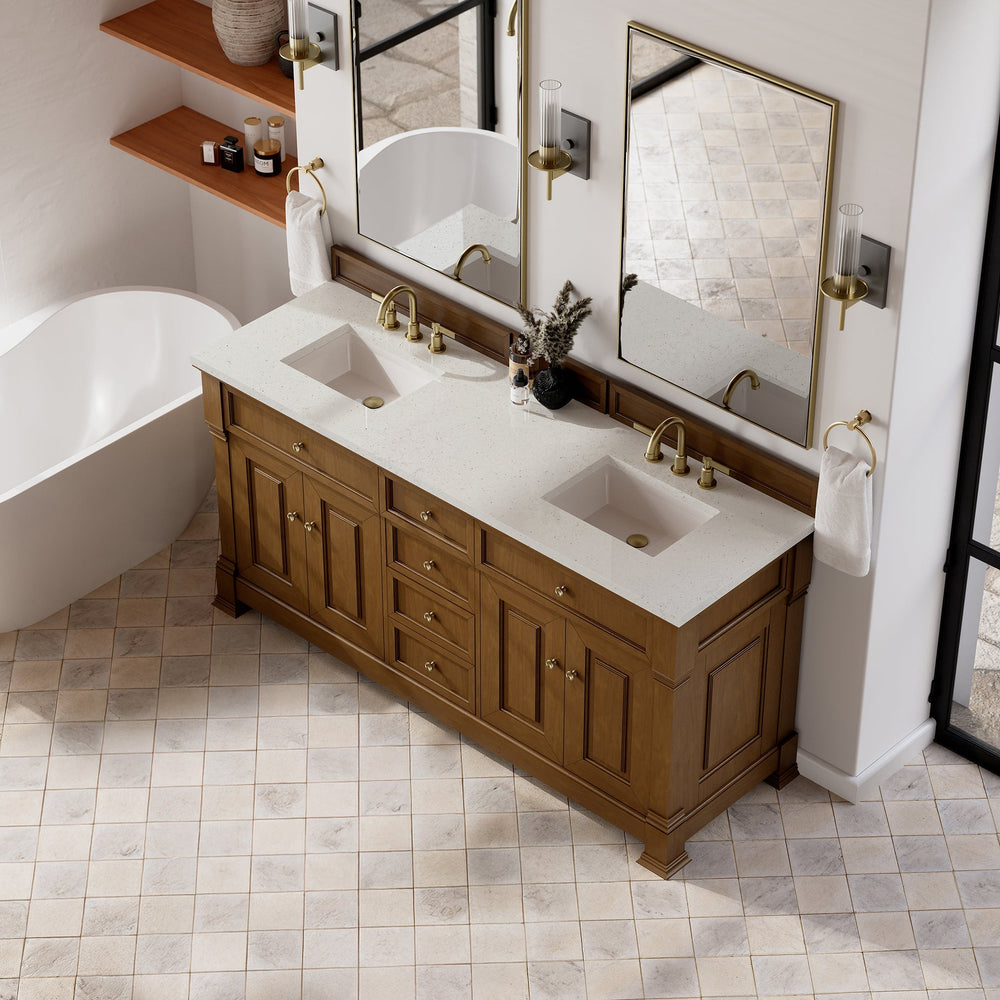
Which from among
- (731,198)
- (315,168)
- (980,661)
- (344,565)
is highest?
(731,198)

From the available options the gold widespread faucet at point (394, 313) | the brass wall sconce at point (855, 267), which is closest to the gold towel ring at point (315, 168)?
the gold widespread faucet at point (394, 313)

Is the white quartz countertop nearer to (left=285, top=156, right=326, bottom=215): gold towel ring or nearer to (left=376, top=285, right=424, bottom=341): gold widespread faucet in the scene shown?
(left=376, top=285, right=424, bottom=341): gold widespread faucet

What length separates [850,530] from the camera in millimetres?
3924

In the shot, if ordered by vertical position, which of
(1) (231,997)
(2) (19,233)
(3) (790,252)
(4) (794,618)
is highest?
(3) (790,252)

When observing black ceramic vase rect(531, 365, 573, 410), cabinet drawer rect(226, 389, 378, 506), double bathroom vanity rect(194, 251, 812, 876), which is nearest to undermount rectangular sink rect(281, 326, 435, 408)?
double bathroom vanity rect(194, 251, 812, 876)

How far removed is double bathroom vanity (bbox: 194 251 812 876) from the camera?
4.04 m

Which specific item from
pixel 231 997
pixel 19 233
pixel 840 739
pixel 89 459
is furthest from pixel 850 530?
pixel 19 233

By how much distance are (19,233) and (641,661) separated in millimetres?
2963

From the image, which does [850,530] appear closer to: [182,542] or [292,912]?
[292,912]

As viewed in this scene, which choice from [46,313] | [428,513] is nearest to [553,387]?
[428,513]

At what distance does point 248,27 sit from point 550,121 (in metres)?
1.57

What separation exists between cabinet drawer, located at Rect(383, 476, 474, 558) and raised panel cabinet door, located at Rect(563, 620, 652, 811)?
1.26 feet

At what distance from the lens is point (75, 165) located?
226 inches

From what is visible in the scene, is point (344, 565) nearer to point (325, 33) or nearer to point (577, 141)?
point (577, 141)
